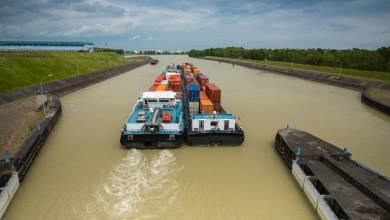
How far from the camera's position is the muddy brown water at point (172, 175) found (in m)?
12.2

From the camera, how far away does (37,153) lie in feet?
59.2

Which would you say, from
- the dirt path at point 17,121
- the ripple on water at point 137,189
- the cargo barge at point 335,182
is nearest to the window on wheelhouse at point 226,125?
the cargo barge at point 335,182

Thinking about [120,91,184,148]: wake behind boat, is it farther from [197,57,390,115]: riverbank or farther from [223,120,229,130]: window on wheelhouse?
[197,57,390,115]: riverbank

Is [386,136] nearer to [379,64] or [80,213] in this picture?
[80,213]

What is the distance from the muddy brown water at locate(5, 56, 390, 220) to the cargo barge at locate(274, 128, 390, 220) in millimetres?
874

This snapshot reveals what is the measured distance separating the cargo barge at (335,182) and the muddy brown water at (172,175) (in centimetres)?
87

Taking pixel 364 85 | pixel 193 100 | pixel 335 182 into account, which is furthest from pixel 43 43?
pixel 335 182

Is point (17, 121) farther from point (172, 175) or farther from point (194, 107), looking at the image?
point (172, 175)

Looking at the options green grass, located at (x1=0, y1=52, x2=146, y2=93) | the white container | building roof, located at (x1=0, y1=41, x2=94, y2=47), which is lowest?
the white container

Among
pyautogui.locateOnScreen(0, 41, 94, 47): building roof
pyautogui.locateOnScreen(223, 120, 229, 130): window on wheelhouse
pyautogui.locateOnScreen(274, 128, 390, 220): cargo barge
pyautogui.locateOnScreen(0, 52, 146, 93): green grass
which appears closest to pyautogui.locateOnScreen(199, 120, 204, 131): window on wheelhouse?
pyautogui.locateOnScreen(223, 120, 229, 130): window on wheelhouse

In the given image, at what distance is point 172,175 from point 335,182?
8.34m

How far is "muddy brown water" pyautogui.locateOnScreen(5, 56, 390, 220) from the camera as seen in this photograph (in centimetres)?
1223

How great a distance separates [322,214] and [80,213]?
1040 centimetres

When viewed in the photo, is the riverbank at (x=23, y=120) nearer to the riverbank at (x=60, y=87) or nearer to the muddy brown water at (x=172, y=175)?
the riverbank at (x=60, y=87)
